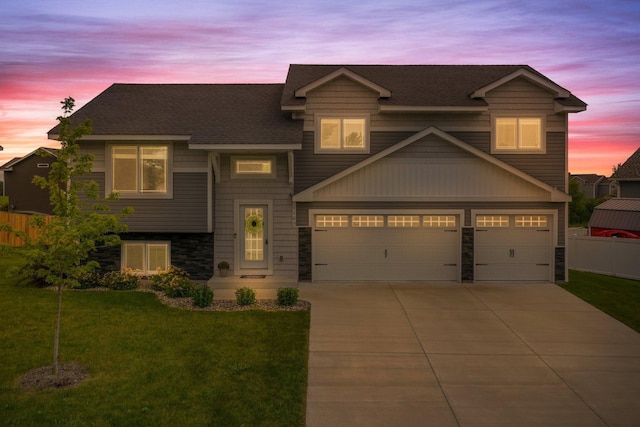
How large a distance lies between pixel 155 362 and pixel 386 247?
9.53 m

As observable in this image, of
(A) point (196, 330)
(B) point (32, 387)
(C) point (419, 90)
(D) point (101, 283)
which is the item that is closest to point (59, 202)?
(B) point (32, 387)

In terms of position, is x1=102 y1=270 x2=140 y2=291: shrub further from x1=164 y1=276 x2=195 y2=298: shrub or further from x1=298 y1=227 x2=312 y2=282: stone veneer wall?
x1=298 y1=227 x2=312 y2=282: stone veneer wall

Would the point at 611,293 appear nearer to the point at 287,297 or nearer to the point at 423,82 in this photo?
the point at 423,82

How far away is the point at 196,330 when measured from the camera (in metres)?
11.5

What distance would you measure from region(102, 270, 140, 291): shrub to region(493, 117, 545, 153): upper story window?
12221mm

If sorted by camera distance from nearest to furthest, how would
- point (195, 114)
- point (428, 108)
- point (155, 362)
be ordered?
point (155, 362)
point (428, 108)
point (195, 114)

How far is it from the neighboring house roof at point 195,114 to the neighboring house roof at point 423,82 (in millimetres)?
981

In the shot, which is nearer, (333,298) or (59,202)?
(59,202)

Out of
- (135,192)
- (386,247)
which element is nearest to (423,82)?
(386,247)

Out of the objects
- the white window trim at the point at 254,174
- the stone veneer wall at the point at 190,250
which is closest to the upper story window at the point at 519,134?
the white window trim at the point at 254,174

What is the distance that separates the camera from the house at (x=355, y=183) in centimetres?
1702

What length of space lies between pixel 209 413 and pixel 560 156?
14857mm

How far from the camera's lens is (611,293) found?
16172 mm

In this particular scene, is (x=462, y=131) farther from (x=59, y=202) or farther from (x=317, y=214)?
(x=59, y=202)
